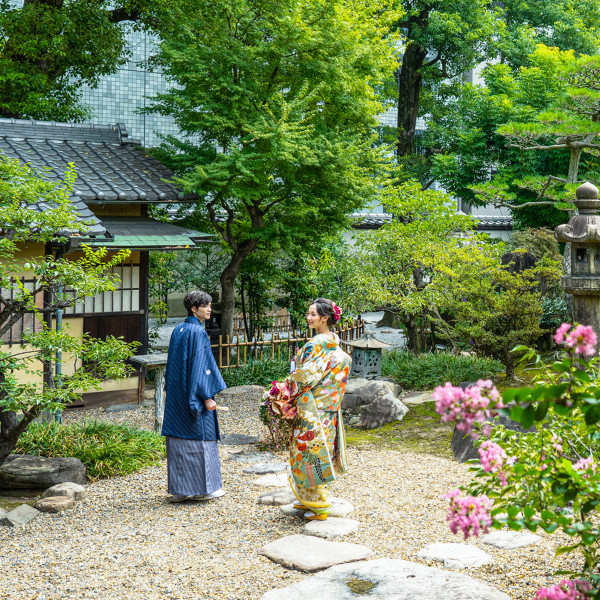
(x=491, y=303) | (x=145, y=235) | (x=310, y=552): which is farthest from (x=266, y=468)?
(x=491, y=303)

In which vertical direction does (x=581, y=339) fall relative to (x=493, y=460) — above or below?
above

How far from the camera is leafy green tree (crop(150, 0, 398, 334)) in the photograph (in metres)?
10.3

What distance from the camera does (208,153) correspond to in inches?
434

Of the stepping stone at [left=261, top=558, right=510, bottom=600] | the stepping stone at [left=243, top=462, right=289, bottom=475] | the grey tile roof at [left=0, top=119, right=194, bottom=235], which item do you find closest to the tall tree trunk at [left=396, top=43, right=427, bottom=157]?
the grey tile roof at [left=0, top=119, right=194, bottom=235]

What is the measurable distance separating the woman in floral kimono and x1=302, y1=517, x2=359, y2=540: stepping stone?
4.6 inches

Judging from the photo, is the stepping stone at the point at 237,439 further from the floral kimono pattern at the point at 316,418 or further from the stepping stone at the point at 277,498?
the floral kimono pattern at the point at 316,418

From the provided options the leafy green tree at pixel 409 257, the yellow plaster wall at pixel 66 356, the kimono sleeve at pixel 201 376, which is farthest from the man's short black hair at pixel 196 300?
the leafy green tree at pixel 409 257

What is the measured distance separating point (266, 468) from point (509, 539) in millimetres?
2983

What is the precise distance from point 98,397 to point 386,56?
7512 mm

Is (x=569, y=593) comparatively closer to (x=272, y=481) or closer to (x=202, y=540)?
(x=202, y=540)

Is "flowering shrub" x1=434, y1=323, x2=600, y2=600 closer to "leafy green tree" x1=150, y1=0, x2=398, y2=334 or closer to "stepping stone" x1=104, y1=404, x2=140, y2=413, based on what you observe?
"leafy green tree" x1=150, y1=0, x2=398, y2=334

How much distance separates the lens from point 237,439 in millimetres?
8484

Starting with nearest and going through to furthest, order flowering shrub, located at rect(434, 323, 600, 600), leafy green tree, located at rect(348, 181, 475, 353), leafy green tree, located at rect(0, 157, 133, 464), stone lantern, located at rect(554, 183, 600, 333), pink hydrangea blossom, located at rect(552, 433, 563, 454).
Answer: flowering shrub, located at rect(434, 323, 600, 600), pink hydrangea blossom, located at rect(552, 433, 563, 454), leafy green tree, located at rect(0, 157, 133, 464), stone lantern, located at rect(554, 183, 600, 333), leafy green tree, located at rect(348, 181, 475, 353)

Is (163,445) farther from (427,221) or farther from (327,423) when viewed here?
(427,221)
